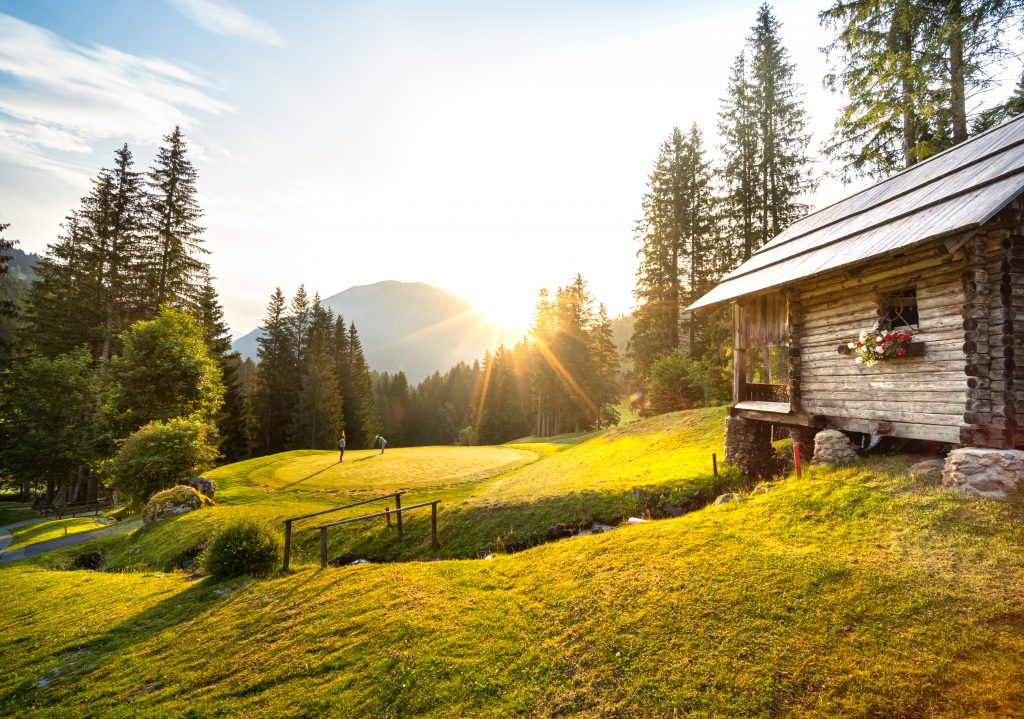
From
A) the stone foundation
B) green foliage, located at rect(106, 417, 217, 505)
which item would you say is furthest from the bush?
green foliage, located at rect(106, 417, 217, 505)

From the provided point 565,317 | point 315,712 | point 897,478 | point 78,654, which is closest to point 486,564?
point 315,712

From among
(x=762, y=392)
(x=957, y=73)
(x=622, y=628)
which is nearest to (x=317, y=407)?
(x=762, y=392)

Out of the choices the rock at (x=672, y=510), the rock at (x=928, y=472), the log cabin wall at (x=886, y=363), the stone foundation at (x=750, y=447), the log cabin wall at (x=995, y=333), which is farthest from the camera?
the stone foundation at (x=750, y=447)

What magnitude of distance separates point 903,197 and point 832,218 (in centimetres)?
251

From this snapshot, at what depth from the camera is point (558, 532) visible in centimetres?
1170

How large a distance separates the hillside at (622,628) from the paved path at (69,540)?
11384 mm

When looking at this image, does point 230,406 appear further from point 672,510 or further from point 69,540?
point 672,510

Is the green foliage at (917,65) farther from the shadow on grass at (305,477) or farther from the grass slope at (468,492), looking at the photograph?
the shadow on grass at (305,477)

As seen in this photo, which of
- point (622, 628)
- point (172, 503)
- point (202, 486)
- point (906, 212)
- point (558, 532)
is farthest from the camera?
point (202, 486)

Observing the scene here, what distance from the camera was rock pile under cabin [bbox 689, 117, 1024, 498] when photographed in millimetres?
7891

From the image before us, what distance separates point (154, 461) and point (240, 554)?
48.7 ft

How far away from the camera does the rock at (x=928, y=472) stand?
27.1 ft

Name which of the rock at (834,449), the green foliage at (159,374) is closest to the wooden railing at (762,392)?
the rock at (834,449)

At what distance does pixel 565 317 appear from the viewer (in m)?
47.5
